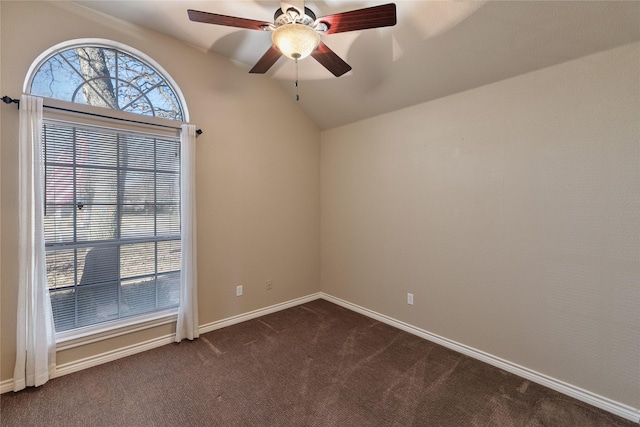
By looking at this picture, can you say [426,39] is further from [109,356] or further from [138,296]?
[109,356]

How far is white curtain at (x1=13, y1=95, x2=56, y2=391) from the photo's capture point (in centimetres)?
198

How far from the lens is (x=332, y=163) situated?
3854mm

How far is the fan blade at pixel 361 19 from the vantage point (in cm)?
147

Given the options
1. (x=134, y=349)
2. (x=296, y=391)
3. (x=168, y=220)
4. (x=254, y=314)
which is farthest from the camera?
(x=254, y=314)

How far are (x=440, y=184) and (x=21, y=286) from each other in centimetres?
351

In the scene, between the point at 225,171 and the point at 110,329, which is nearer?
the point at 110,329

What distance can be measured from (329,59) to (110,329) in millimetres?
2874

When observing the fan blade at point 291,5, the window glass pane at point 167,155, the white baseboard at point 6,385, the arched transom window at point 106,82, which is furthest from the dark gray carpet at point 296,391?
the fan blade at point 291,5

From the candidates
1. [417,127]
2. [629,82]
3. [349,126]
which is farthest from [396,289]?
[629,82]

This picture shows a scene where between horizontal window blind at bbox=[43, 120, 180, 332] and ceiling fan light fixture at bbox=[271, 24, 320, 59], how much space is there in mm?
1649

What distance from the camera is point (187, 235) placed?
270 cm

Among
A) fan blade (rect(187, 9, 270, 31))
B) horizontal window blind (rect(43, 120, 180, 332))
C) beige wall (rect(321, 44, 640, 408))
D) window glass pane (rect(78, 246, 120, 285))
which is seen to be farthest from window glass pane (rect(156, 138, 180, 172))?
beige wall (rect(321, 44, 640, 408))

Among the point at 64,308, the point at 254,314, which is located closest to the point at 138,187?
the point at 64,308

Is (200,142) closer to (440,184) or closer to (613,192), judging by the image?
(440,184)
